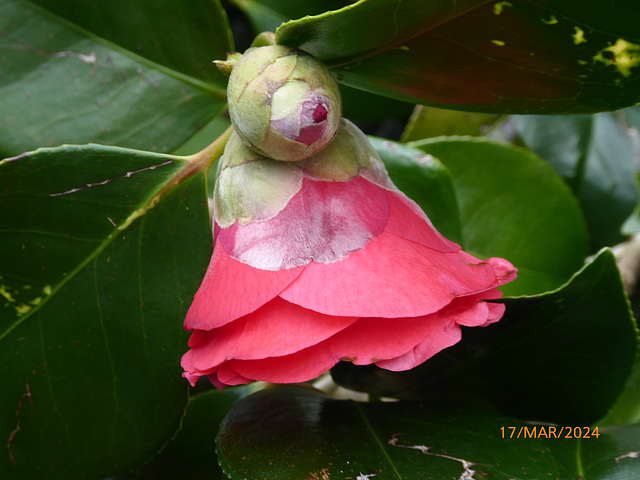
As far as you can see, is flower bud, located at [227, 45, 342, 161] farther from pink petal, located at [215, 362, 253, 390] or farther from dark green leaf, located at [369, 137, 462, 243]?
dark green leaf, located at [369, 137, 462, 243]

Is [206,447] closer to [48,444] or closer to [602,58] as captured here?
[48,444]

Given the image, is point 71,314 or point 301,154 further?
point 71,314

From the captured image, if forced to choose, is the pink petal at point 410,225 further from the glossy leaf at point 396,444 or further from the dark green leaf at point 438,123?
the dark green leaf at point 438,123

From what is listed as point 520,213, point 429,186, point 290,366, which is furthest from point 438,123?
point 290,366

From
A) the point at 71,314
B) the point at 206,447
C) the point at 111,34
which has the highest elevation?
the point at 111,34

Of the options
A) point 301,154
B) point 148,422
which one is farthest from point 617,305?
point 148,422

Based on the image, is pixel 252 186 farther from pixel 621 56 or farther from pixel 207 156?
pixel 621 56

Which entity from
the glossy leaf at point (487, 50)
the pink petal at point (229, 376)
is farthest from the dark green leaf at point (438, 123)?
the pink petal at point (229, 376)
